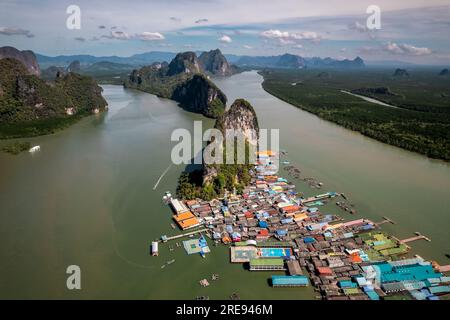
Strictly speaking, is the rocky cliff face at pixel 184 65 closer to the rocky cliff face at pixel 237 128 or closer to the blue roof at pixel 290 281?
the rocky cliff face at pixel 237 128

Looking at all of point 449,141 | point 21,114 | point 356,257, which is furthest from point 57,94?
point 449,141

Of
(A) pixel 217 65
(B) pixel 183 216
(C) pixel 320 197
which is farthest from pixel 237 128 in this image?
(A) pixel 217 65

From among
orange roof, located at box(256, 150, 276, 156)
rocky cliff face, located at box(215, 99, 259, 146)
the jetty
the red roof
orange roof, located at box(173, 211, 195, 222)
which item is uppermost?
rocky cliff face, located at box(215, 99, 259, 146)

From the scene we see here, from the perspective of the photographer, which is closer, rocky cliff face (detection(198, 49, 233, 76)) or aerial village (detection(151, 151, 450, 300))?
aerial village (detection(151, 151, 450, 300))

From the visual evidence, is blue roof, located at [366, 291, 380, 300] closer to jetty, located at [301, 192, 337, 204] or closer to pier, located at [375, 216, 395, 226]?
pier, located at [375, 216, 395, 226]

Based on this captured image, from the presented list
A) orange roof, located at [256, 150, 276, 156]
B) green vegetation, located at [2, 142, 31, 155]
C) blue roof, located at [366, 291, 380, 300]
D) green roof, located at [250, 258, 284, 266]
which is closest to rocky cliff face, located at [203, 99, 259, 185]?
orange roof, located at [256, 150, 276, 156]

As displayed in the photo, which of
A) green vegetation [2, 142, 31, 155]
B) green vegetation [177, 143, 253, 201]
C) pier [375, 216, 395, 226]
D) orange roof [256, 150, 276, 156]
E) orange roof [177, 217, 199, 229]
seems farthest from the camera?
green vegetation [2, 142, 31, 155]

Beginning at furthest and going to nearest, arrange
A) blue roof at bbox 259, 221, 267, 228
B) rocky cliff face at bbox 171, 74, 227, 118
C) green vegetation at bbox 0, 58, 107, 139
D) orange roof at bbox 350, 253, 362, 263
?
rocky cliff face at bbox 171, 74, 227, 118
green vegetation at bbox 0, 58, 107, 139
blue roof at bbox 259, 221, 267, 228
orange roof at bbox 350, 253, 362, 263
